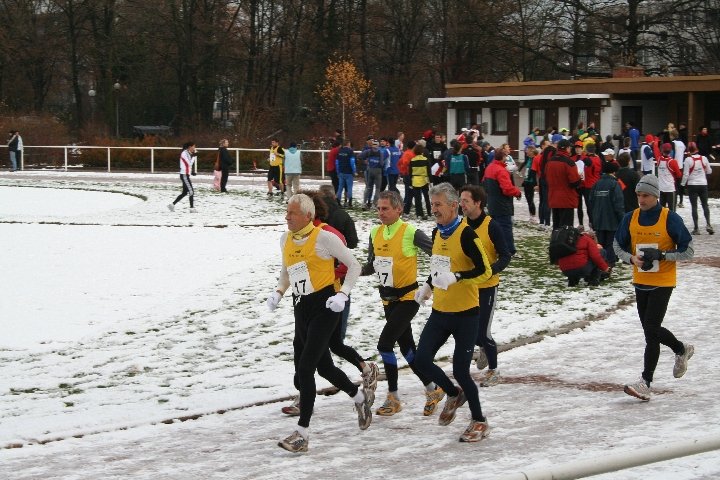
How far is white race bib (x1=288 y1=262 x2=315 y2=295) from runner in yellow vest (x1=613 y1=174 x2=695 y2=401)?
2.63 m

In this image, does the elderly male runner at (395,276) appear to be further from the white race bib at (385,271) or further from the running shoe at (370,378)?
the running shoe at (370,378)

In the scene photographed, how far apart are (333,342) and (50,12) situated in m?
63.0

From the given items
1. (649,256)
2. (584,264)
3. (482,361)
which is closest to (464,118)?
(584,264)

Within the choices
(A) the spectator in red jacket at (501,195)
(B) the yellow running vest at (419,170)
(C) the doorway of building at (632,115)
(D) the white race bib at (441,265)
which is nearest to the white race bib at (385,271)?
(D) the white race bib at (441,265)

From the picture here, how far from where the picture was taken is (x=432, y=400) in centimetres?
911

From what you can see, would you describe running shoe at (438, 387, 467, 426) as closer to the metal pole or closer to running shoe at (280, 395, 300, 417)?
running shoe at (280, 395, 300, 417)

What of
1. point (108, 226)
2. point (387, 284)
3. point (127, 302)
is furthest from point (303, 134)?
point (387, 284)

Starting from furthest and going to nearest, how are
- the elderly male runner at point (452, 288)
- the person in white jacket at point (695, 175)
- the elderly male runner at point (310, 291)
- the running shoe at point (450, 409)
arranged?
the person in white jacket at point (695, 175), the running shoe at point (450, 409), the elderly male runner at point (452, 288), the elderly male runner at point (310, 291)

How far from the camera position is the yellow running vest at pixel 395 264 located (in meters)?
9.13

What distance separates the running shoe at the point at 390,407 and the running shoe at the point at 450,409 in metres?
0.51

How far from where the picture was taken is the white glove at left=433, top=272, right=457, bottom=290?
8.25 meters

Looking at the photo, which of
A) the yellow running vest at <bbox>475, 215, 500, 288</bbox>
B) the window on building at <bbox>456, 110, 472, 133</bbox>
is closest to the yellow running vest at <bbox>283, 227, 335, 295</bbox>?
the yellow running vest at <bbox>475, 215, 500, 288</bbox>

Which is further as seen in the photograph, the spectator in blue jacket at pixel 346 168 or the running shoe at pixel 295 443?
the spectator in blue jacket at pixel 346 168

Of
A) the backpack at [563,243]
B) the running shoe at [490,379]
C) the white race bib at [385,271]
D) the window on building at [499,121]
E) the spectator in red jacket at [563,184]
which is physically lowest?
the running shoe at [490,379]
